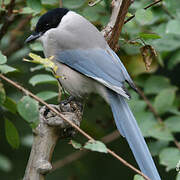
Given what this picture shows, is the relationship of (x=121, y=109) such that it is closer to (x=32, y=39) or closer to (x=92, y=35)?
(x=92, y=35)

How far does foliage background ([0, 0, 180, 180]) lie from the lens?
89.1 inches

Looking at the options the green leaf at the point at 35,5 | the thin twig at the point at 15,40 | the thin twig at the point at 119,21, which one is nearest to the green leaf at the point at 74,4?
the green leaf at the point at 35,5

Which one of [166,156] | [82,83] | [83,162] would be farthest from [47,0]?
[83,162]

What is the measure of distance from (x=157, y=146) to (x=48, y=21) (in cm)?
100

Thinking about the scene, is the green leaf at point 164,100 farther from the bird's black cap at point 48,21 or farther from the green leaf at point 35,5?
the green leaf at point 35,5

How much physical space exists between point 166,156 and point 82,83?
0.61m

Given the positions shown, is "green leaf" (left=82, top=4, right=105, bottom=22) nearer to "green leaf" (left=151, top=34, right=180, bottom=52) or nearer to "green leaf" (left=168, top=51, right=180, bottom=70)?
"green leaf" (left=151, top=34, right=180, bottom=52)

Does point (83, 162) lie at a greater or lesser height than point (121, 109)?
lesser

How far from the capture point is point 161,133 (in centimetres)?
239

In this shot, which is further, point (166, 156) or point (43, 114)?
point (166, 156)

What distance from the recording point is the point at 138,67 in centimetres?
312

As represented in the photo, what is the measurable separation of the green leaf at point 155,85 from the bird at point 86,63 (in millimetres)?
388

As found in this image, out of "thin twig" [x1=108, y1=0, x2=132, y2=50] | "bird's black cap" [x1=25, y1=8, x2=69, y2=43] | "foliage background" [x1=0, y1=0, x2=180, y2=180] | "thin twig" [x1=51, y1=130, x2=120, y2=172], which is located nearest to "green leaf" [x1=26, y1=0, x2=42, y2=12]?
"foliage background" [x1=0, y1=0, x2=180, y2=180]

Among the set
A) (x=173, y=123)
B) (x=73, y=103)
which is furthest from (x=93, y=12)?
(x=173, y=123)
